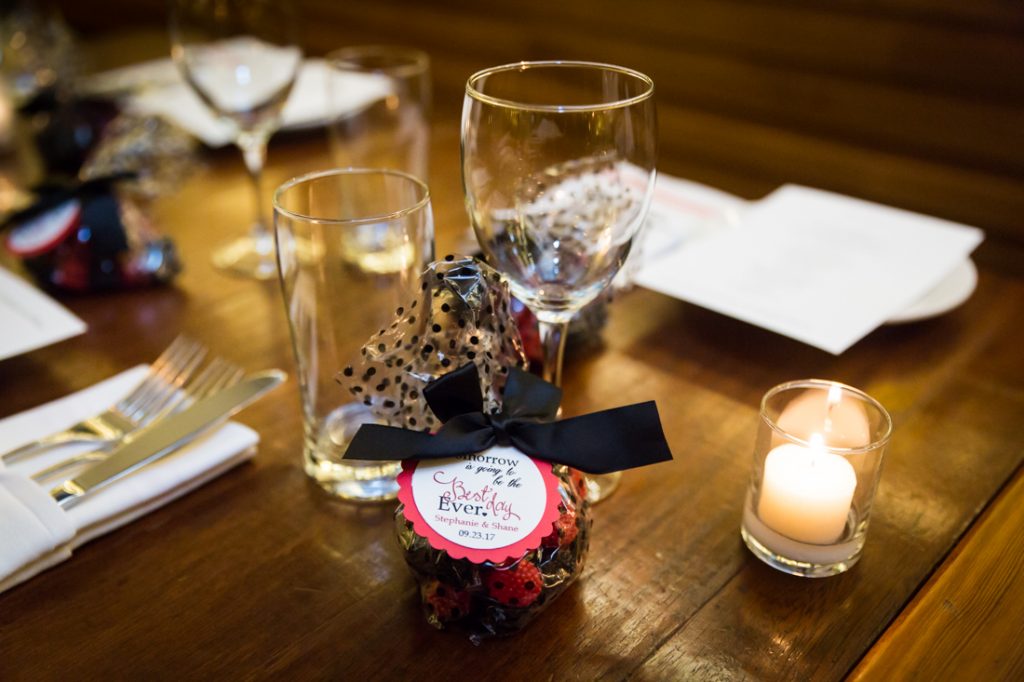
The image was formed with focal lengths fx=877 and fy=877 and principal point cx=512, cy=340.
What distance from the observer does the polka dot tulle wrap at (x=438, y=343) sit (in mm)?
502

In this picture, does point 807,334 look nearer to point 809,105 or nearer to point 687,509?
point 687,509

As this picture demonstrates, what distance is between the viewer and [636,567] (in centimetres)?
54

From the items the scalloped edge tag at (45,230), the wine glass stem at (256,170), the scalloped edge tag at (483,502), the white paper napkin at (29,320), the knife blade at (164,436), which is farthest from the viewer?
the wine glass stem at (256,170)

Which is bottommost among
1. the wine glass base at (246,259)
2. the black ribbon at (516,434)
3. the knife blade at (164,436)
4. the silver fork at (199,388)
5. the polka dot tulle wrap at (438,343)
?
the wine glass base at (246,259)

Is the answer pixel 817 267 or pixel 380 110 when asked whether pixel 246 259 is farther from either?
pixel 817 267

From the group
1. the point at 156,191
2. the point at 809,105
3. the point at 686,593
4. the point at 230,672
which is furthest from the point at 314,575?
the point at 809,105

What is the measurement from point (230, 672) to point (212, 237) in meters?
0.64

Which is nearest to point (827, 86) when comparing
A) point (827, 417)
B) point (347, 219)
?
point (827, 417)

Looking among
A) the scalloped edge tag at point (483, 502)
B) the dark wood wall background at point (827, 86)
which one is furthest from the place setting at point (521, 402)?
the dark wood wall background at point (827, 86)

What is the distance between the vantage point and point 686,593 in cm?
52

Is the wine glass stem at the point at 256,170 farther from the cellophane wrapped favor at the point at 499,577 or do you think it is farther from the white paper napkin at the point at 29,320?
the cellophane wrapped favor at the point at 499,577

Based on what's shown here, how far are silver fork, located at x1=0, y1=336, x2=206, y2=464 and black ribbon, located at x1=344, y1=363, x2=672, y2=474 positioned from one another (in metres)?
0.24

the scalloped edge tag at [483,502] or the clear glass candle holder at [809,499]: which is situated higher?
the scalloped edge tag at [483,502]

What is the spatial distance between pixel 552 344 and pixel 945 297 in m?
0.41
